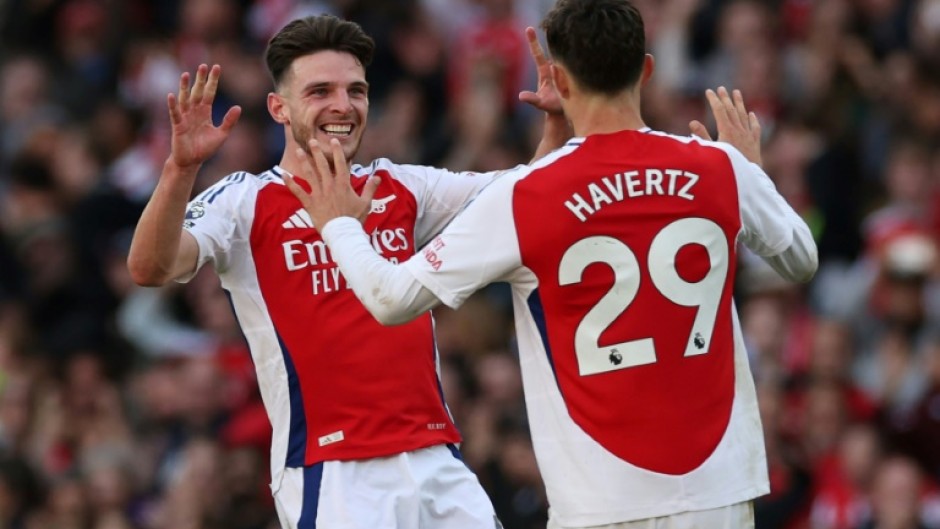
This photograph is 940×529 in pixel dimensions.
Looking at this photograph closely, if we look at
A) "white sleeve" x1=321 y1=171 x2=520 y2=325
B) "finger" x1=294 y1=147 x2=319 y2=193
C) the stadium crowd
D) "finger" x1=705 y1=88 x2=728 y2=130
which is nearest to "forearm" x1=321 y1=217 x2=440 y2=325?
"white sleeve" x1=321 y1=171 x2=520 y2=325

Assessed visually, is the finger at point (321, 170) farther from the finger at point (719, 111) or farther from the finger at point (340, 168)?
the finger at point (719, 111)

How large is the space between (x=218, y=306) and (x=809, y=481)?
4420 mm

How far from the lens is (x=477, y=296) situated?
1262 centimetres

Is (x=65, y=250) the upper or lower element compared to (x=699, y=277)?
upper

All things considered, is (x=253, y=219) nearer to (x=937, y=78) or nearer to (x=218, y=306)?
(x=218, y=306)

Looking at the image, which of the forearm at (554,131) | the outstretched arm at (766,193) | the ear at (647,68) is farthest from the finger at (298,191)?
the outstretched arm at (766,193)

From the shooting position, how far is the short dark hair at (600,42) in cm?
621

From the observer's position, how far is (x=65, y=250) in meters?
14.5

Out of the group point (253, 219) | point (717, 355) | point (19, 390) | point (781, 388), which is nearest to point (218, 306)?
point (19, 390)

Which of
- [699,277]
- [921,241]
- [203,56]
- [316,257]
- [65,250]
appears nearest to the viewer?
[699,277]

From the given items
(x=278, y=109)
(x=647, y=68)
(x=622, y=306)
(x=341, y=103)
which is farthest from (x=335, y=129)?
(x=622, y=306)

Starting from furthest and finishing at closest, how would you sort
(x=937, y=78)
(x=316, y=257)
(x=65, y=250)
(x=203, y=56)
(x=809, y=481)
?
(x=203, y=56), (x=65, y=250), (x=937, y=78), (x=809, y=481), (x=316, y=257)

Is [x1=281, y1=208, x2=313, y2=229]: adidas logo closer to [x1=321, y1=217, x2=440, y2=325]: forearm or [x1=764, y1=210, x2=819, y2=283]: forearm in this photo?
[x1=321, y1=217, x2=440, y2=325]: forearm

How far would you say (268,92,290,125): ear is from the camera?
7.35 m
